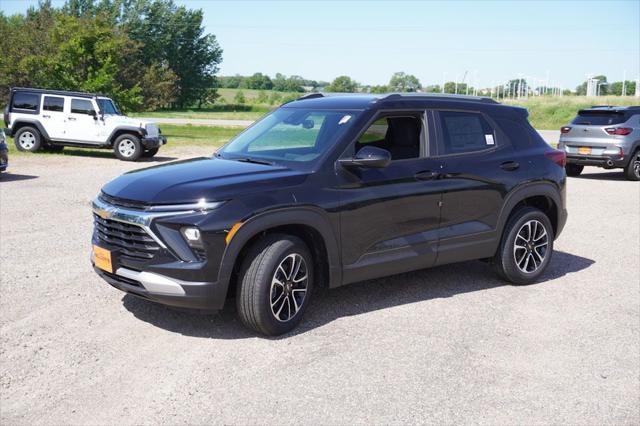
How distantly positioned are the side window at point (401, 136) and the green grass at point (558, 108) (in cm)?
4265

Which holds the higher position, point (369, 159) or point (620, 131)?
point (620, 131)

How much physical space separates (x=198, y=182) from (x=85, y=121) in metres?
15.2

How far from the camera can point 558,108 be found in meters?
52.8

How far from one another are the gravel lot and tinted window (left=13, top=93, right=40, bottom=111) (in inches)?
504

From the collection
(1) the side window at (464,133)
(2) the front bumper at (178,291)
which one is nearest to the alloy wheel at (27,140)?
(1) the side window at (464,133)

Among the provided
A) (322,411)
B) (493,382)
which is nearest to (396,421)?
(322,411)

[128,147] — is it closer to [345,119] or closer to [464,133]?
[464,133]

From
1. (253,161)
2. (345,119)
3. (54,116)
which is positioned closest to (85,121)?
(54,116)

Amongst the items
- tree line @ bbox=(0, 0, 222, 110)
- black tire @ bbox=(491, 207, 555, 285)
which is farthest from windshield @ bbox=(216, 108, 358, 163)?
tree line @ bbox=(0, 0, 222, 110)

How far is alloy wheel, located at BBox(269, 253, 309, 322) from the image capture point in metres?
4.96

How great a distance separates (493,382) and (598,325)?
1.77 m

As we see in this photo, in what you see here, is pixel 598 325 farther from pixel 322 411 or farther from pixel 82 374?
pixel 82 374

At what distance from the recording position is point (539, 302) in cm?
629

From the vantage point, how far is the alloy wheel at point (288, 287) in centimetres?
496
